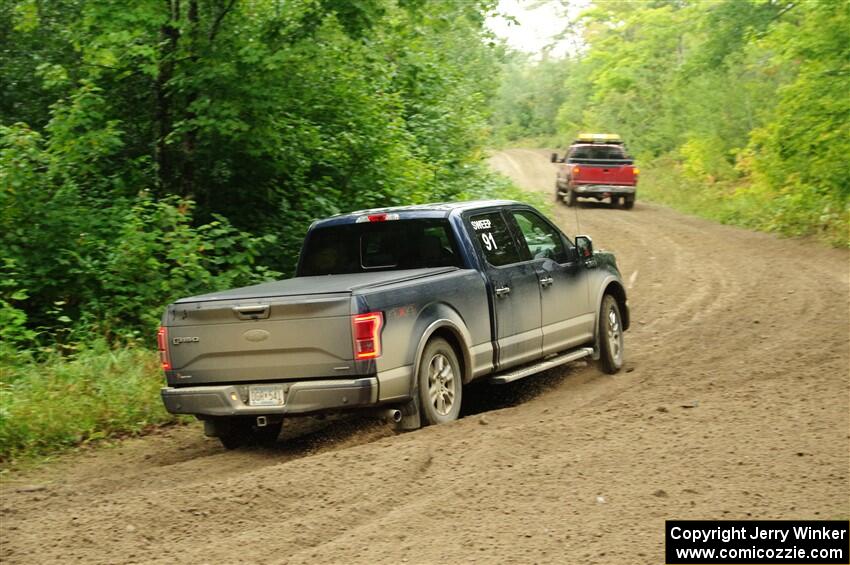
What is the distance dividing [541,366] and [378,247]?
180 centimetres

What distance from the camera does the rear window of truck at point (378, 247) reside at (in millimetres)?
9641

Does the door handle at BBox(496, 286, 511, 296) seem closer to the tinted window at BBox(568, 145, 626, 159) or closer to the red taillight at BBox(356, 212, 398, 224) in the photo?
the red taillight at BBox(356, 212, 398, 224)

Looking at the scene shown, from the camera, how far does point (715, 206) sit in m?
33.2

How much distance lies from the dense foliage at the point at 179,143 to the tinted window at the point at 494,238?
142 inches

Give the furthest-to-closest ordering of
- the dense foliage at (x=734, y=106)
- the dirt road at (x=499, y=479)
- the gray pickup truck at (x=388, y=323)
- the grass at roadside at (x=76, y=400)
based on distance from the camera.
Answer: the dense foliage at (x=734, y=106)
the grass at roadside at (x=76, y=400)
the gray pickup truck at (x=388, y=323)
the dirt road at (x=499, y=479)

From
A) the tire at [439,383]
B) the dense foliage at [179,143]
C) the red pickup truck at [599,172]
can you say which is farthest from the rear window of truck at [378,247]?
the red pickup truck at [599,172]

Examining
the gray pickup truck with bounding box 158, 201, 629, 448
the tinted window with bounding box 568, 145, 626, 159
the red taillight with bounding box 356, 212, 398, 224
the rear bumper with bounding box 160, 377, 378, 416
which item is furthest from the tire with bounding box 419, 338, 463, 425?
the tinted window with bounding box 568, 145, 626, 159

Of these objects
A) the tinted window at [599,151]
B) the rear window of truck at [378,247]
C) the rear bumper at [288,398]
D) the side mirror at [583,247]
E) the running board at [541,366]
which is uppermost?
the tinted window at [599,151]

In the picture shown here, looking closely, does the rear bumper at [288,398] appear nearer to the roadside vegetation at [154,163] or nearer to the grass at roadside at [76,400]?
the grass at roadside at [76,400]

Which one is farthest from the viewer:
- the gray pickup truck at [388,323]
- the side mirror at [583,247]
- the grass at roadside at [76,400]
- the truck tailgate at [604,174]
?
the truck tailgate at [604,174]

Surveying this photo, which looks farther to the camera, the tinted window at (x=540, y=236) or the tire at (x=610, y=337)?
the tire at (x=610, y=337)

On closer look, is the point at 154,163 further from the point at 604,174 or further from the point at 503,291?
the point at 604,174

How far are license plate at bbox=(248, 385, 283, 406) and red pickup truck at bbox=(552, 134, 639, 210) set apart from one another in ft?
84.1

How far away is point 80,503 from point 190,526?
4.01 feet
